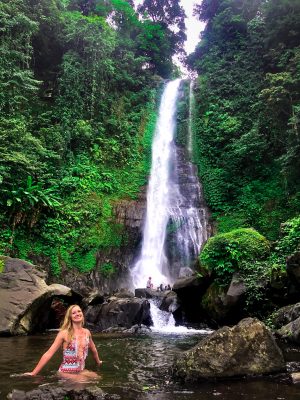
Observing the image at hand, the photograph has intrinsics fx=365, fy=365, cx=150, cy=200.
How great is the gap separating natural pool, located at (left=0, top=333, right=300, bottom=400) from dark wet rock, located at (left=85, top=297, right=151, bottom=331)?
3.24 metres

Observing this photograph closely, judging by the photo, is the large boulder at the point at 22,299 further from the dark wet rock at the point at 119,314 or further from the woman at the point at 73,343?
the woman at the point at 73,343

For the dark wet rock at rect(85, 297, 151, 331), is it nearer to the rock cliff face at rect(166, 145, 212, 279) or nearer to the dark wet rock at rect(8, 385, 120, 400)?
the rock cliff face at rect(166, 145, 212, 279)

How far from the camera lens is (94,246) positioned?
19.9 m

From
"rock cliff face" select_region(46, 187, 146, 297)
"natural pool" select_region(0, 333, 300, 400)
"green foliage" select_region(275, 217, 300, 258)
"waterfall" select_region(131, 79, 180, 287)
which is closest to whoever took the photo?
"natural pool" select_region(0, 333, 300, 400)

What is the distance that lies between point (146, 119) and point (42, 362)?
2644 centimetres

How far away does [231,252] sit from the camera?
13.1 meters

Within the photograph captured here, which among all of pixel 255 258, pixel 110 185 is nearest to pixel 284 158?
pixel 255 258

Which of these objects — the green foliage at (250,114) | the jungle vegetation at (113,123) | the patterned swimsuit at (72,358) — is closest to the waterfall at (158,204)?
the jungle vegetation at (113,123)

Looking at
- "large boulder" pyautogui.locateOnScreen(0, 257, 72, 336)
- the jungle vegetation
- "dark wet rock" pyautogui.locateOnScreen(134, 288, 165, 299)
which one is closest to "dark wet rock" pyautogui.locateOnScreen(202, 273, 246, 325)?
the jungle vegetation

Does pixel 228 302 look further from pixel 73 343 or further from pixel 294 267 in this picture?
pixel 73 343

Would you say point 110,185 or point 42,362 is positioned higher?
point 110,185

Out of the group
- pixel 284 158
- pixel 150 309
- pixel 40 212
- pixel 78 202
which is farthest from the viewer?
pixel 78 202

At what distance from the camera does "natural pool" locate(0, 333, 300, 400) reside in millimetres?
4926

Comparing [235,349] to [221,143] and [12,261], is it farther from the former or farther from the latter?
[221,143]
